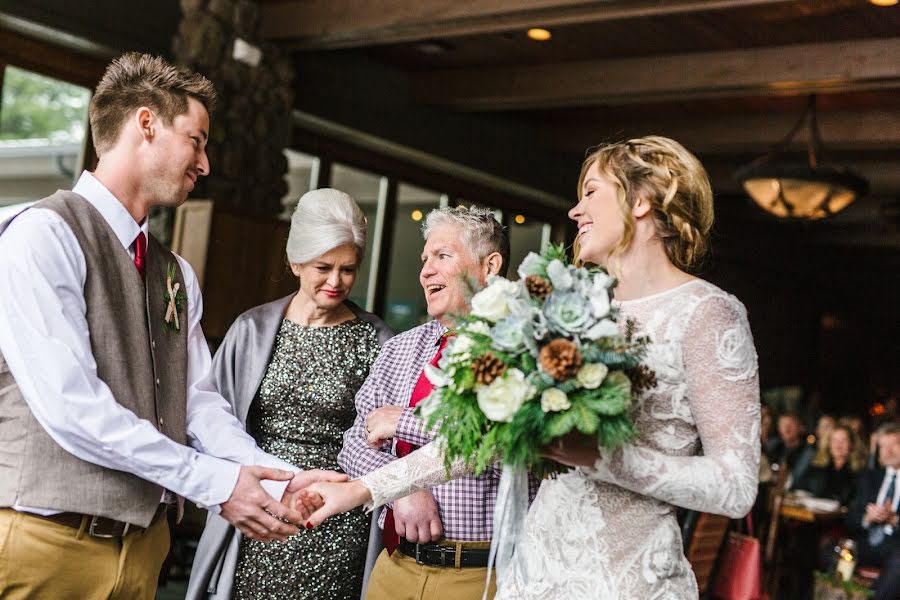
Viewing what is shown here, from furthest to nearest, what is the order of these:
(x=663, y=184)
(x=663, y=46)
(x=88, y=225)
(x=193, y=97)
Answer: (x=663, y=46), (x=193, y=97), (x=88, y=225), (x=663, y=184)

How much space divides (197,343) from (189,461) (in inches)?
17.9

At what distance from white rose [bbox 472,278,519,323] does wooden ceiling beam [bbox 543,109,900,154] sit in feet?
19.9

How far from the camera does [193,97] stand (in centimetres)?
246

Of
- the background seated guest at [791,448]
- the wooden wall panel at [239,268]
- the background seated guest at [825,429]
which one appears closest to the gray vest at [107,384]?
the wooden wall panel at [239,268]

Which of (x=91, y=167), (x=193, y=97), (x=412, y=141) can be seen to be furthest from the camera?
(x=412, y=141)

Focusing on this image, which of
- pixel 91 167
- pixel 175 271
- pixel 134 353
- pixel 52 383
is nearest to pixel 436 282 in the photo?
pixel 175 271

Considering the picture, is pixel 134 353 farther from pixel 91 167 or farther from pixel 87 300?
pixel 91 167

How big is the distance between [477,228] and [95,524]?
49.4 inches

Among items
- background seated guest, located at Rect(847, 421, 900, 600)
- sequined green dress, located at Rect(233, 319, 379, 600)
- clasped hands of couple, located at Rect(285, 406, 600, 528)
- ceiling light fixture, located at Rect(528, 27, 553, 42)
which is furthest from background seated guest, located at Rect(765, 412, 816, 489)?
clasped hands of couple, located at Rect(285, 406, 600, 528)

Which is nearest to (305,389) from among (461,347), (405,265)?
(461,347)

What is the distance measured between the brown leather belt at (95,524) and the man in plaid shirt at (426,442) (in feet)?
2.03

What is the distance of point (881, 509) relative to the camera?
645 cm

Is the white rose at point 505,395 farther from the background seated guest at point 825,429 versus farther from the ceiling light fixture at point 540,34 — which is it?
the background seated guest at point 825,429

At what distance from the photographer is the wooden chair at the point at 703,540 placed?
530 centimetres
